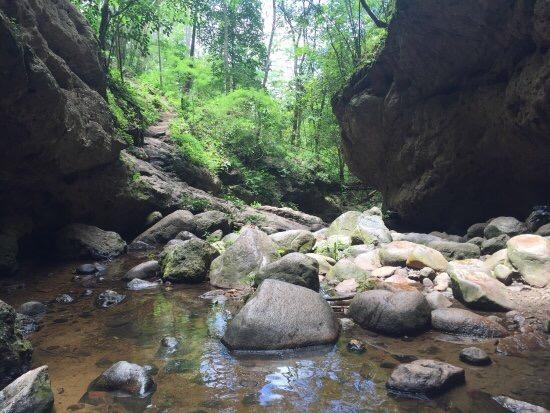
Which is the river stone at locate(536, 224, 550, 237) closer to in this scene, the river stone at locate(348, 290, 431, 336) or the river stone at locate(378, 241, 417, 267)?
the river stone at locate(378, 241, 417, 267)

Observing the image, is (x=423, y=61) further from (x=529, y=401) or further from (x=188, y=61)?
(x=188, y=61)

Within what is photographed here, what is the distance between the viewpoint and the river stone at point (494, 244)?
24.7ft

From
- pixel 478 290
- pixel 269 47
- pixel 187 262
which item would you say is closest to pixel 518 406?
pixel 478 290

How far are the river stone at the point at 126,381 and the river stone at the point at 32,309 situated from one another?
255 centimetres

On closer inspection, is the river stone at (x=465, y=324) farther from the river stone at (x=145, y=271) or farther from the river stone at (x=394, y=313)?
the river stone at (x=145, y=271)

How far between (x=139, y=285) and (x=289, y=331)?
366cm

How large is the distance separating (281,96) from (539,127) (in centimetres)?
1845

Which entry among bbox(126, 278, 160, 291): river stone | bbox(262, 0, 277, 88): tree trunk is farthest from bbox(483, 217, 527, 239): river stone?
bbox(262, 0, 277, 88): tree trunk

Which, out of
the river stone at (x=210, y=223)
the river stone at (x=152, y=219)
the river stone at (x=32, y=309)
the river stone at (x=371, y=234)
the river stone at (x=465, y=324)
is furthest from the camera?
the river stone at (x=152, y=219)

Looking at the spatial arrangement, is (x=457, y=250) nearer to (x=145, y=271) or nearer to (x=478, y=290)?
(x=478, y=290)

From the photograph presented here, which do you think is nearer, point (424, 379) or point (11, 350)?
point (424, 379)

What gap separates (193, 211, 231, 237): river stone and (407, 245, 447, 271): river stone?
589 centimetres

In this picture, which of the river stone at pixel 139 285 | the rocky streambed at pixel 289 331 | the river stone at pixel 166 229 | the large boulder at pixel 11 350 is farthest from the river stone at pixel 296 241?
the large boulder at pixel 11 350

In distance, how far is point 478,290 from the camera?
536 centimetres
